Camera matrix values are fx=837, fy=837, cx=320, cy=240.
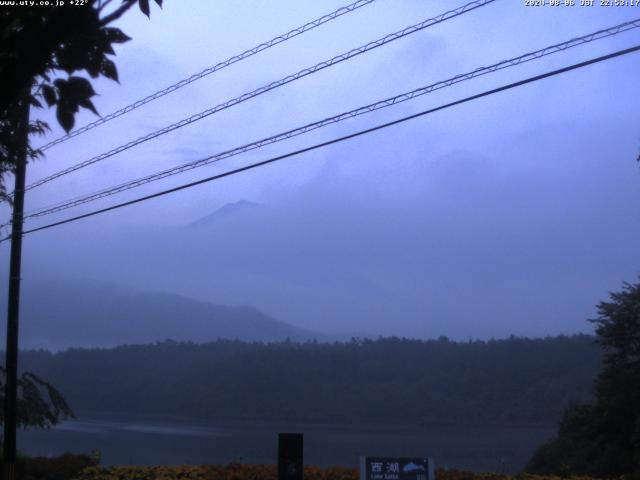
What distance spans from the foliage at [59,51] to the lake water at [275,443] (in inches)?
511

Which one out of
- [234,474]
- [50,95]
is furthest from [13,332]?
[50,95]

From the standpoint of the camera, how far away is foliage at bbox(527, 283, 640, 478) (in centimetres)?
2055

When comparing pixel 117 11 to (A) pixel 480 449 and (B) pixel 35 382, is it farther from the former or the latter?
(A) pixel 480 449

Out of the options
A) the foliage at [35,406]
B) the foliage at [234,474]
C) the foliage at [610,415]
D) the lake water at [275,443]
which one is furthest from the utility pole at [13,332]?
the foliage at [610,415]

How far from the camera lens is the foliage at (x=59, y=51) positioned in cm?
386

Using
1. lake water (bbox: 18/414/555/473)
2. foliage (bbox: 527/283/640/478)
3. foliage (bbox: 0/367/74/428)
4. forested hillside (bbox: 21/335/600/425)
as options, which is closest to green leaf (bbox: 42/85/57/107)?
lake water (bbox: 18/414/555/473)

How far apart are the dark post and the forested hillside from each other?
16.2 meters

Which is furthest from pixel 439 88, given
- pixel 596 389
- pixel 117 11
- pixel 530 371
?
pixel 530 371

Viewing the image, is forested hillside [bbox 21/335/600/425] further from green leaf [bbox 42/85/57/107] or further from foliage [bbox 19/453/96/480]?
green leaf [bbox 42/85/57/107]

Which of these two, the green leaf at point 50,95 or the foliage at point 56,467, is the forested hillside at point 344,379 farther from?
the green leaf at point 50,95

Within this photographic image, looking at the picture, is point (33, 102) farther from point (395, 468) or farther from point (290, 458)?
point (395, 468)

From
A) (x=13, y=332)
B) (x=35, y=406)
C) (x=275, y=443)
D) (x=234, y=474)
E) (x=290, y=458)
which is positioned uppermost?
(x=13, y=332)

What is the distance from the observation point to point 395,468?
1148cm

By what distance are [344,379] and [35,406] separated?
16.0m
